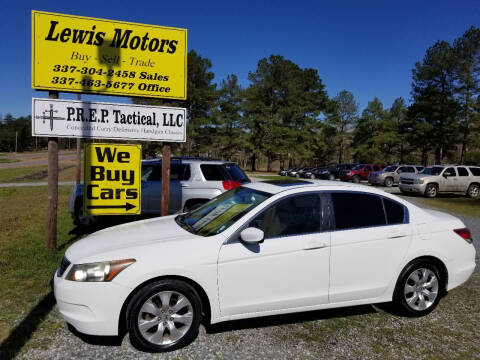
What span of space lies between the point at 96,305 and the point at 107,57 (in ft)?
16.0

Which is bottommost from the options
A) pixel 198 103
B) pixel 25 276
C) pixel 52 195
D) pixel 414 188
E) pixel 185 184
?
pixel 25 276

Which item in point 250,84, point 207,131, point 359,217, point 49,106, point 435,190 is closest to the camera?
point 359,217

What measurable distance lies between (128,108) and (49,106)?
1307 millimetres

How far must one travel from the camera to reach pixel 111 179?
6.32 m

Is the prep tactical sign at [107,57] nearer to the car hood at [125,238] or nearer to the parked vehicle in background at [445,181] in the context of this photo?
the car hood at [125,238]

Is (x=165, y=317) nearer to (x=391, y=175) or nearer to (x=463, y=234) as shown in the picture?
(x=463, y=234)

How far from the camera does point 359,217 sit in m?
3.78

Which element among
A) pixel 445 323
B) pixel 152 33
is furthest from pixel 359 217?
pixel 152 33

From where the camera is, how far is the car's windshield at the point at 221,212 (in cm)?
353

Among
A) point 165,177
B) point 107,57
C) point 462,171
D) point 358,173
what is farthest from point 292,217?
point 358,173

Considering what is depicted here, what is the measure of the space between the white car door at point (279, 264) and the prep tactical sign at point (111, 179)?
12.3 feet

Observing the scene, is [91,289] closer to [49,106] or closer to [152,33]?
[49,106]

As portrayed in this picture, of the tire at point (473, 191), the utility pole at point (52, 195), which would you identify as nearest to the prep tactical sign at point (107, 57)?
the utility pole at point (52, 195)

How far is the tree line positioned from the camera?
38.0m
